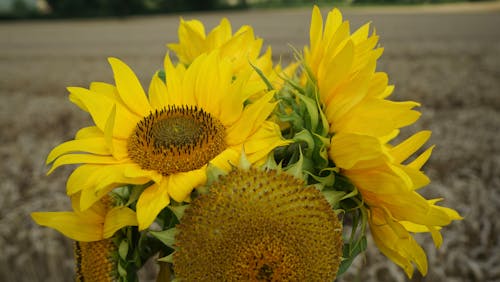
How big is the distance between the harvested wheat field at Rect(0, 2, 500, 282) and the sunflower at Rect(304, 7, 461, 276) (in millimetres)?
117

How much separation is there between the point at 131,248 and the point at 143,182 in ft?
0.57

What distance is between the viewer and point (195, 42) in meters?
1.03

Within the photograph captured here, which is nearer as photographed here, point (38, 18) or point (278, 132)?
point (278, 132)

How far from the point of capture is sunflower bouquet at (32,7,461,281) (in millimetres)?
685

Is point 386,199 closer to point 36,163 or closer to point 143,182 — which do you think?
point 143,182

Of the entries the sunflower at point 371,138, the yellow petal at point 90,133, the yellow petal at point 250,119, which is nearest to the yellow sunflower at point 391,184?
the sunflower at point 371,138

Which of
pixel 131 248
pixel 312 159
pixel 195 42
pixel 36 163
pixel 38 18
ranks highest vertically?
pixel 195 42

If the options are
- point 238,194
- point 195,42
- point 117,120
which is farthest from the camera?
point 195,42

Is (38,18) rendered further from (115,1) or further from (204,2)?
(204,2)

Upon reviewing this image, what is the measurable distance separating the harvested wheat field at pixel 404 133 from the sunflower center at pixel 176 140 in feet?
1.07

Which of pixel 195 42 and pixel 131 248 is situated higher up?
pixel 195 42

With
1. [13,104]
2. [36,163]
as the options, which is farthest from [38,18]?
[36,163]

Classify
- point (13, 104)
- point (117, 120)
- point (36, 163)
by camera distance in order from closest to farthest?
1. point (117, 120)
2. point (36, 163)
3. point (13, 104)

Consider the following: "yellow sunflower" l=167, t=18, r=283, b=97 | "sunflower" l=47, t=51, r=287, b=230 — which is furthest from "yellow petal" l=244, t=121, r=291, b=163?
"yellow sunflower" l=167, t=18, r=283, b=97
